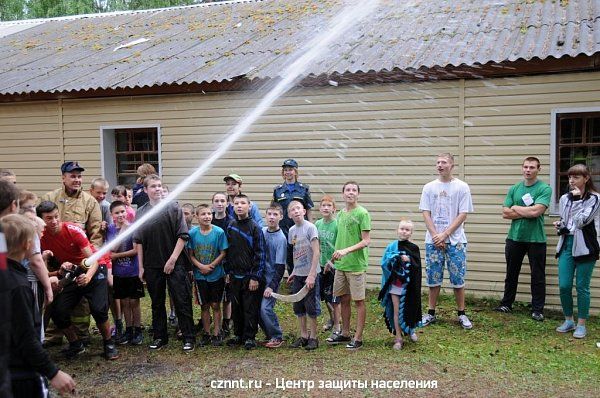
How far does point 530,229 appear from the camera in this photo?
24.7ft

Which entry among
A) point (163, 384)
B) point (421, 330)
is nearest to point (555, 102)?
point (421, 330)

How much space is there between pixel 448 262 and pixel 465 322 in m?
0.73

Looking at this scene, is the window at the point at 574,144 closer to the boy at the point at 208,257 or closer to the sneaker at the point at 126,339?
the boy at the point at 208,257

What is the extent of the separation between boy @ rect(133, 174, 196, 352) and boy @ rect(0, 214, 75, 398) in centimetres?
285

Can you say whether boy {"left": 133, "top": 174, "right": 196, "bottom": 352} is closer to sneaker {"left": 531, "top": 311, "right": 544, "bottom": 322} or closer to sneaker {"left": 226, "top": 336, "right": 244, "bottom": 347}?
sneaker {"left": 226, "top": 336, "right": 244, "bottom": 347}

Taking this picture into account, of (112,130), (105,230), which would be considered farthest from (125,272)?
(112,130)

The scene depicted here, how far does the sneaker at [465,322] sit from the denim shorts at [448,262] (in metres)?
0.39

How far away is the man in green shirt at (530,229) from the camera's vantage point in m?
7.38

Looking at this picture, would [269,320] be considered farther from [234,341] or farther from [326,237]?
[326,237]

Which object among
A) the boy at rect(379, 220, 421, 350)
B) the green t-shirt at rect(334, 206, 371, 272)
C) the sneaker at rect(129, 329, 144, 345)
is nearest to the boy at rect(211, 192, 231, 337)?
the sneaker at rect(129, 329, 144, 345)

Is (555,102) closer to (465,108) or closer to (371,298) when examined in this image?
(465,108)

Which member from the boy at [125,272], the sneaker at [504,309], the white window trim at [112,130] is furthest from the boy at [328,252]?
the white window trim at [112,130]

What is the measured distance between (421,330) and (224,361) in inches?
92.3

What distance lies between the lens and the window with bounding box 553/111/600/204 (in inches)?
312
